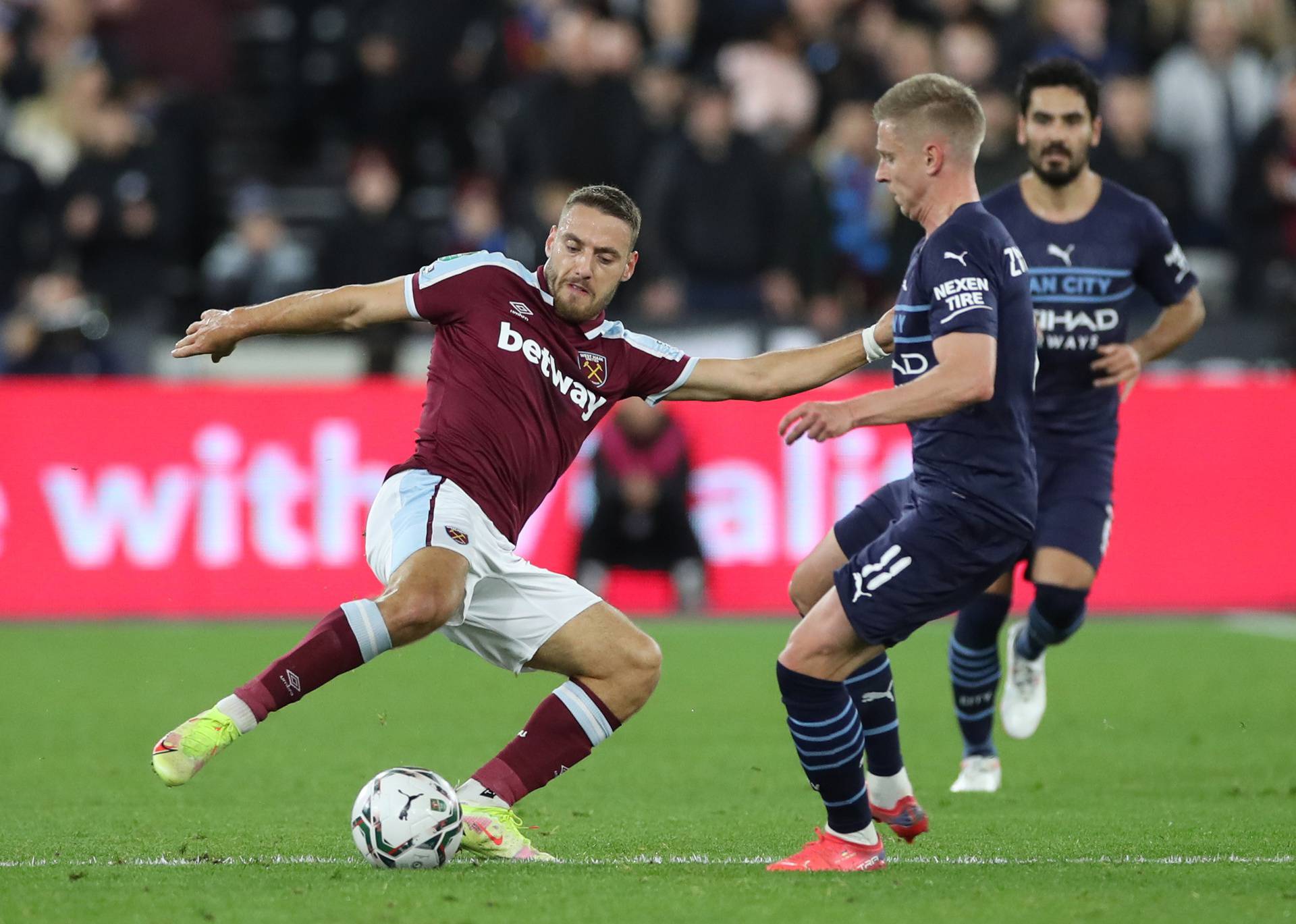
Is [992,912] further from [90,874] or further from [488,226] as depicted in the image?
[488,226]

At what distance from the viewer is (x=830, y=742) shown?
579 centimetres

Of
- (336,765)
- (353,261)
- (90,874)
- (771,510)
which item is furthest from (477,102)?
(90,874)

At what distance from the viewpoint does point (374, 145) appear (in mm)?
15836

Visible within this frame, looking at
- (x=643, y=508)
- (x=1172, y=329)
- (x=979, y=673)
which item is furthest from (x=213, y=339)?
(x=643, y=508)

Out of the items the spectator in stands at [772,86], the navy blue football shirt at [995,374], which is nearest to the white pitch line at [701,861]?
the navy blue football shirt at [995,374]

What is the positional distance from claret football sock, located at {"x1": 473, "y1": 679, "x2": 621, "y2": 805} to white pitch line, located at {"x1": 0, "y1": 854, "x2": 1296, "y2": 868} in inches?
14.5

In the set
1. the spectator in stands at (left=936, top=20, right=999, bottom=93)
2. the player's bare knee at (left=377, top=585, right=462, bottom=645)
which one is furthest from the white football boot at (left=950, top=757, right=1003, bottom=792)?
the spectator in stands at (left=936, top=20, right=999, bottom=93)

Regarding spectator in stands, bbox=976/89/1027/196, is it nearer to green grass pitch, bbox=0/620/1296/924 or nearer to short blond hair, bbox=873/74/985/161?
green grass pitch, bbox=0/620/1296/924

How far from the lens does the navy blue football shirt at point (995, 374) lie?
5.76 meters

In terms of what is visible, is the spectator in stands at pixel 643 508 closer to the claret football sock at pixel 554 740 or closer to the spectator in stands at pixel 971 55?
the spectator in stands at pixel 971 55

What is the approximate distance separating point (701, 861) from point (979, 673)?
2.18 m

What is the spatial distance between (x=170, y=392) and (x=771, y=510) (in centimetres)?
433

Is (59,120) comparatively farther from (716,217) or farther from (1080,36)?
(1080,36)

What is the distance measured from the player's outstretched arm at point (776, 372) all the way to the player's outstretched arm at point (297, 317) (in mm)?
1082
